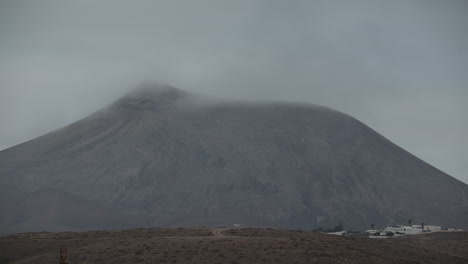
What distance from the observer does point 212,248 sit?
83.6 meters

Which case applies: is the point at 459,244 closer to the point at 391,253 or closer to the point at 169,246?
the point at 391,253

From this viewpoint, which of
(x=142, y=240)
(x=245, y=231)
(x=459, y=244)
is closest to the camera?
(x=142, y=240)

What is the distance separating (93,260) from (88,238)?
14.7 meters

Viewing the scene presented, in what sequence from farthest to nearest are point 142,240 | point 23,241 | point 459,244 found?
1. point 459,244
2. point 23,241
3. point 142,240

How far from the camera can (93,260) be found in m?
83.2

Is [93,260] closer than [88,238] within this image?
Yes

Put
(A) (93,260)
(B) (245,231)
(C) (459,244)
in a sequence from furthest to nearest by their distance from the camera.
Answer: (C) (459,244), (B) (245,231), (A) (93,260)

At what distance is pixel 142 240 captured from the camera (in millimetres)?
90375

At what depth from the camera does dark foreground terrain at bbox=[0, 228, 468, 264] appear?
266ft

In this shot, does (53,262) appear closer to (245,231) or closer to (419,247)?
(245,231)

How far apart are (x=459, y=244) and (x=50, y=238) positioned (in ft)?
217

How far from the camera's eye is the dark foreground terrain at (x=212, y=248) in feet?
266

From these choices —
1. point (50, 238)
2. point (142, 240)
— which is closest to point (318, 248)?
point (142, 240)

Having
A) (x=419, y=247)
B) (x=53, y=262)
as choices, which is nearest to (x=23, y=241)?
(x=53, y=262)
